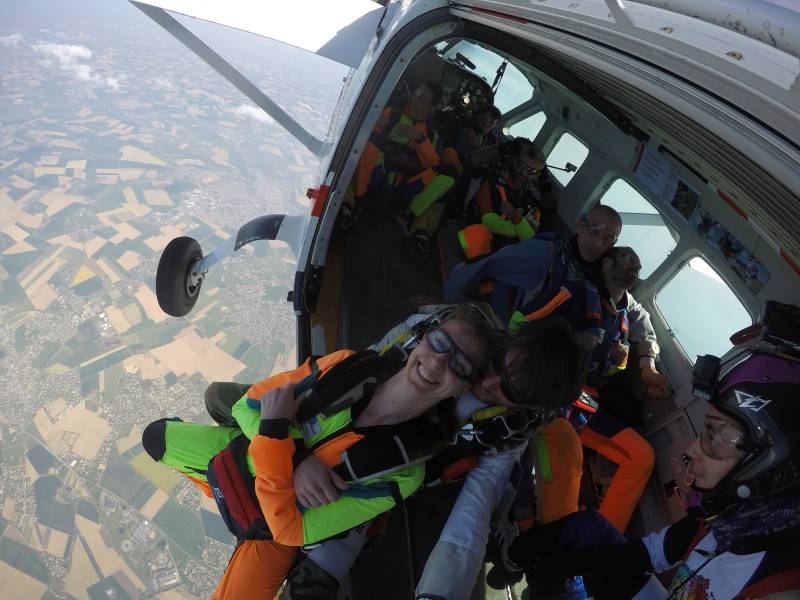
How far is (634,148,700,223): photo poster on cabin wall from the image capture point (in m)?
2.82

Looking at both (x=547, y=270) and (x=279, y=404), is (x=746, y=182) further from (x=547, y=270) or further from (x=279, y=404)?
(x=279, y=404)

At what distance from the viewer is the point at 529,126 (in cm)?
573

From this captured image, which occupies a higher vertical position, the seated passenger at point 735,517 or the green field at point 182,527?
the seated passenger at point 735,517

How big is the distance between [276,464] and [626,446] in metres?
2.45

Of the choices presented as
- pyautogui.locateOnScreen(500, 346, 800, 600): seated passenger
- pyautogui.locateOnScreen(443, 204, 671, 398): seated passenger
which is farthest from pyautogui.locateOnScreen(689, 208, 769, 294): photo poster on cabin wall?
pyautogui.locateOnScreen(500, 346, 800, 600): seated passenger

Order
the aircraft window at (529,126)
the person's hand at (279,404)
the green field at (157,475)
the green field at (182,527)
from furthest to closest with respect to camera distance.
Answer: the green field at (157,475) < the green field at (182,527) < the aircraft window at (529,126) < the person's hand at (279,404)

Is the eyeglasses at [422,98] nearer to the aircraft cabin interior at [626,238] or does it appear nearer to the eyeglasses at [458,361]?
the aircraft cabin interior at [626,238]

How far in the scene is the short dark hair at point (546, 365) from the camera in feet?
4.33

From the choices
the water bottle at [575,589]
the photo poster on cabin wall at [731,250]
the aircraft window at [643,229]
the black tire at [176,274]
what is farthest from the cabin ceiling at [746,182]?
the black tire at [176,274]

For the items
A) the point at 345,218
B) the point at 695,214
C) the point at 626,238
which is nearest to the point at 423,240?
the point at 345,218

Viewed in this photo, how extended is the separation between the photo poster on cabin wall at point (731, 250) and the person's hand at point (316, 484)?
2678 mm

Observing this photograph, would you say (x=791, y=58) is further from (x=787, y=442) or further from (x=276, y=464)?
(x=276, y=464)

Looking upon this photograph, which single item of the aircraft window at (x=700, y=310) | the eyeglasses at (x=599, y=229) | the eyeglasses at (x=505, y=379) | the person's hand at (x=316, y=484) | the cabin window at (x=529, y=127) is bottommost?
the person's hand at (x=316, y=484)

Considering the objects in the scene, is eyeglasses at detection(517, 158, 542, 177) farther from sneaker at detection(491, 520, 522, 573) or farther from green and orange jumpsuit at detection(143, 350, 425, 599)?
sneaker at detection(491, 520, 522, 573)
